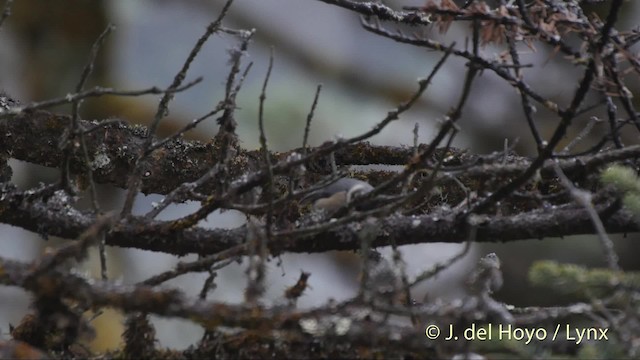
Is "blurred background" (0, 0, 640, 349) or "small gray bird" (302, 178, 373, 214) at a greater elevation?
"blurred background" (0, 0, 640, 349)

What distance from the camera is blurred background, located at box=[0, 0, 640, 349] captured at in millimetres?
5305

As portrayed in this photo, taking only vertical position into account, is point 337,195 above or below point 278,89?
below

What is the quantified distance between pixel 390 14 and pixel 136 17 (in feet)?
13.6

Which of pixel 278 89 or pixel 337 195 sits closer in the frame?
pixel 337 195

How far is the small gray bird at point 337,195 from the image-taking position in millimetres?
1832

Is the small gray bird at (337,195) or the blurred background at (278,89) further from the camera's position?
the blurred background at (278,89)

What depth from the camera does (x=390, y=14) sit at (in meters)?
2.33

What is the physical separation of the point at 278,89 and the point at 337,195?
4144mm

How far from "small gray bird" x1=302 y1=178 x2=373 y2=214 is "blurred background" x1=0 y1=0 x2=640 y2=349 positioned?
316 cm

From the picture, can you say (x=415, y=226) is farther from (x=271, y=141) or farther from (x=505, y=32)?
(x=271, y=141)

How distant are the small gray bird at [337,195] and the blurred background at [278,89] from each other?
3160mm

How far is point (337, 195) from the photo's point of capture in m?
1.86

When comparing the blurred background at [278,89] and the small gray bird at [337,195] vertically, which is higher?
the blurred background at [278,89]

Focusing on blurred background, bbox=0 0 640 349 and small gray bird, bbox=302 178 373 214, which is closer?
small gray bird, bbox=302 178 373 214
